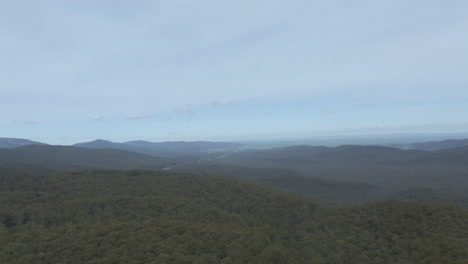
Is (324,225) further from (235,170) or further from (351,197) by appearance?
(235,170)

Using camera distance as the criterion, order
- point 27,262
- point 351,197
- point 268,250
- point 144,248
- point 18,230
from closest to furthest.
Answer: point 27,262
point 144,248
point 268,250
point 18,230
point 351,197

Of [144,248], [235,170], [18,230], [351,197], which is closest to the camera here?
[144,248]

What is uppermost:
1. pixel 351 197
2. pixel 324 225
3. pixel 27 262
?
pixel 27 262

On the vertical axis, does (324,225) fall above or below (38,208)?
below

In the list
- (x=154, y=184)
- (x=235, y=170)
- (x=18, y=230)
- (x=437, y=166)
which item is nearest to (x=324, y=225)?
(x=154, y=184)

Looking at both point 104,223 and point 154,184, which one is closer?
point 104,223

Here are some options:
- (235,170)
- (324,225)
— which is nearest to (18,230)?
(324,225)

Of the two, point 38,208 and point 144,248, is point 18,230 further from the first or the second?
point 144,248
